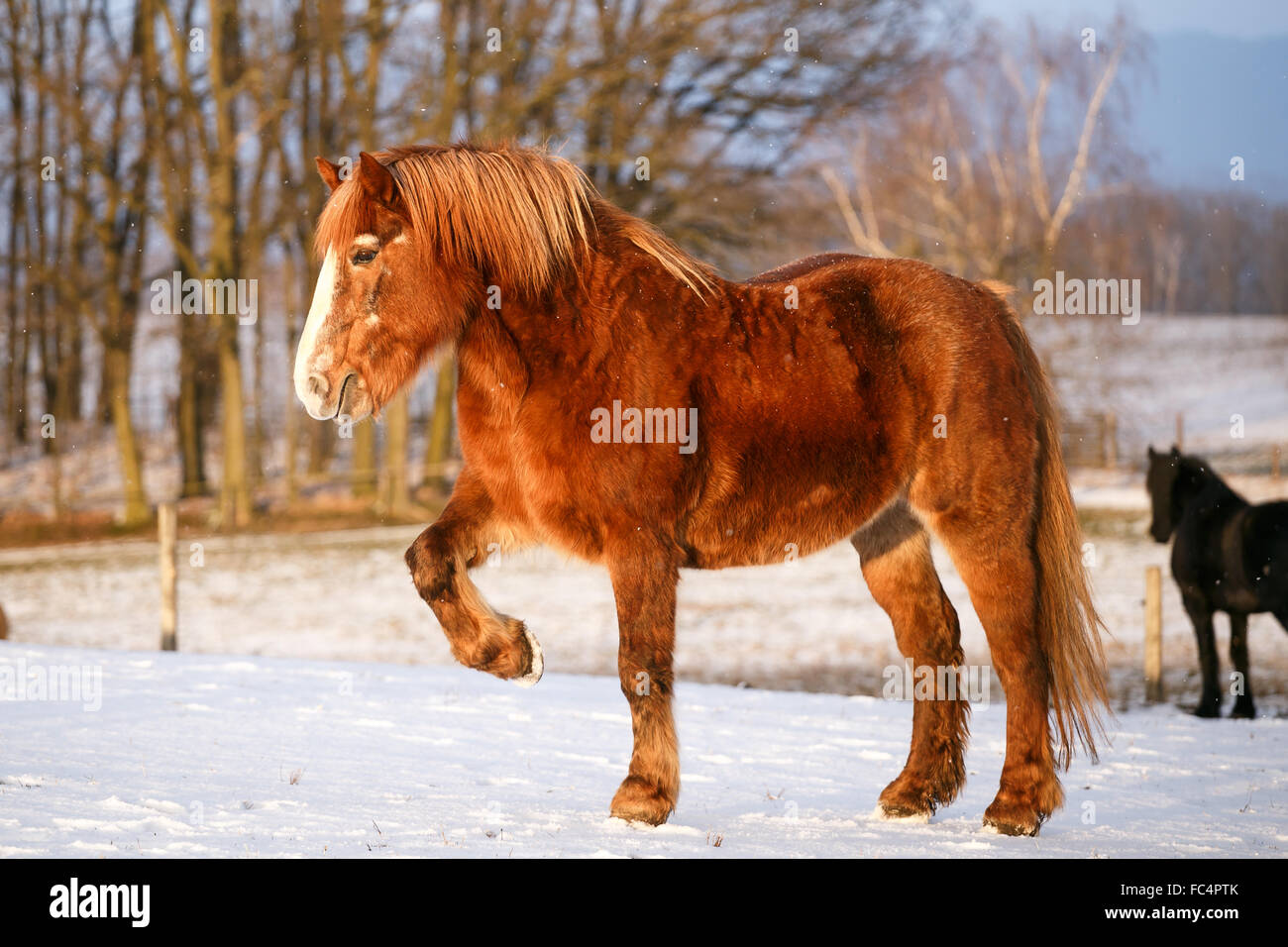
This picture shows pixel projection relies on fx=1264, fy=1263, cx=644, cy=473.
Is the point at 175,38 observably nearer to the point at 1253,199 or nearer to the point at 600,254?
the point at 600,254

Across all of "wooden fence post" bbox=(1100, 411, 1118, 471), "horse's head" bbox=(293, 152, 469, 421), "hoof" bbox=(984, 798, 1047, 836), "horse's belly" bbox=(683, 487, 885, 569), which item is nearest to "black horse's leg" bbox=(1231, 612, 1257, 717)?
"hoof" bbox=(984, 798, 1047, 836)

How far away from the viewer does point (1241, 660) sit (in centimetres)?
1052

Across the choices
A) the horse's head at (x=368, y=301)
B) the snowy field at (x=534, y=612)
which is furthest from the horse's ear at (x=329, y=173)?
the snowy field at (x=534, y=612)

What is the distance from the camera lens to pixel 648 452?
14.7 feet

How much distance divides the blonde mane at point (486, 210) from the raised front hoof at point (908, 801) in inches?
87.4

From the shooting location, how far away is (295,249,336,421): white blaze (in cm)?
432

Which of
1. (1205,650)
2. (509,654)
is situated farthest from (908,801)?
(1205,650)

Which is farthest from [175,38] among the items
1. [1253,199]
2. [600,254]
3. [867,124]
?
[1253,199]

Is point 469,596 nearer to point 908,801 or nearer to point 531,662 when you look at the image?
point 531,662

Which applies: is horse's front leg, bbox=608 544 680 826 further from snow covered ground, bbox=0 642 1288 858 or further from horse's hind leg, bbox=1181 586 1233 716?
horse's hind leg, bbox=1181 586 1233 716

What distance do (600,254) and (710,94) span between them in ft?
57.1

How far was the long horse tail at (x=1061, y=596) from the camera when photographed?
16.7 feet

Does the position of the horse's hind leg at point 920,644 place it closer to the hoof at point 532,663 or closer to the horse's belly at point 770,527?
the horse's belly at point 770,527

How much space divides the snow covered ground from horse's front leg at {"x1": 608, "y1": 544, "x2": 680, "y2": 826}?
0.38 ft
